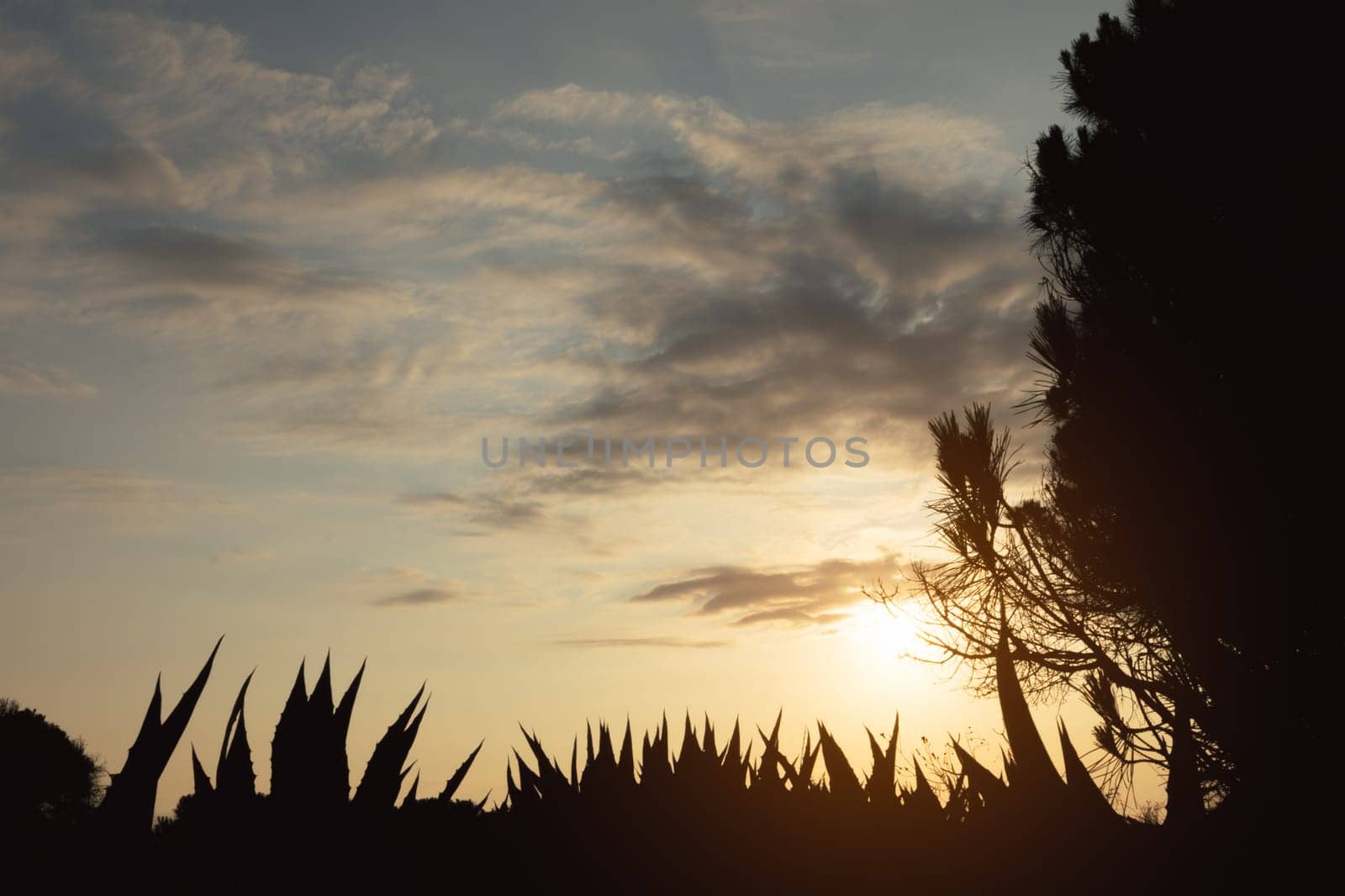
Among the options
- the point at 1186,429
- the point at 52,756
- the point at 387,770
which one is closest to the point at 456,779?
the point at 387,770

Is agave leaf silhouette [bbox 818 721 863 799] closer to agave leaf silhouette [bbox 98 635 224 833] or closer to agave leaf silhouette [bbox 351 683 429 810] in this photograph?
agave leaf silhouette [bbox 351 683 429 810]

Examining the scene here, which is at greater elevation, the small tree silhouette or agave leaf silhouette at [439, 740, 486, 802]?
the small tree silhouette

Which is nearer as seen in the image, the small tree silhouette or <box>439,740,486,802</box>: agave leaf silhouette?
<box>439,740,486,802</box>: agave leaf silhouette

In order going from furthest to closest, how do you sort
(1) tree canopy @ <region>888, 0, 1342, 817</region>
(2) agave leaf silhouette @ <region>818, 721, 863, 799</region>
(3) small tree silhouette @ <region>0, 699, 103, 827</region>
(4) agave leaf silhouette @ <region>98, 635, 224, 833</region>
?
(3) small tree silhouette @ <region>0, 699, 103, 827</region>
(1) tree canopy @ <region>888, 0, 1342, 817</region>
(2) agave leaf silhouette @ <region>818, 721, 863, 799</region>
(4) agave leaf silhouette @ <region>98, 635, 224, 833</region>

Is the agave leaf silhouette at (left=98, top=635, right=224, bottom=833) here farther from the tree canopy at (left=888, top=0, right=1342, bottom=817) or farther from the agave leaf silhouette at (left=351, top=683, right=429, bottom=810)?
the tree canopy at (left=888, top=0, right=1342, bottom=817)

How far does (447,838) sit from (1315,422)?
36.3ft

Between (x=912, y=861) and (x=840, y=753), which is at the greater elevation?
(x=840, y=753)

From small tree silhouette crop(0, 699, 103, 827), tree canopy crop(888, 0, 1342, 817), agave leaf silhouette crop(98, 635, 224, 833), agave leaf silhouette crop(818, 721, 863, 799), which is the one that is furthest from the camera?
small tree silhouette crop(0, 699, 103, 827)

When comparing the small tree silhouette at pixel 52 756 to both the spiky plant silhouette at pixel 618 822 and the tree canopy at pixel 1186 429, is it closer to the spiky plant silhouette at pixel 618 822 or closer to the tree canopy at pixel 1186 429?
the tree canopy at pixel 1186 429

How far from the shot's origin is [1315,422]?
409 inches

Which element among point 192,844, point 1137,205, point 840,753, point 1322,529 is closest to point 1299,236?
point 1137,205

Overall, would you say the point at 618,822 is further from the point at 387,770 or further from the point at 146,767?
the point at 146,767

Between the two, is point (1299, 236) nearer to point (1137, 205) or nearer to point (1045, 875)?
point (1137, 205)

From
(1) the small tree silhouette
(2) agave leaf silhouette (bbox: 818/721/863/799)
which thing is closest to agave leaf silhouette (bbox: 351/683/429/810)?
(2) agave leaf silhouette (bbox: 818/721/863/799)
